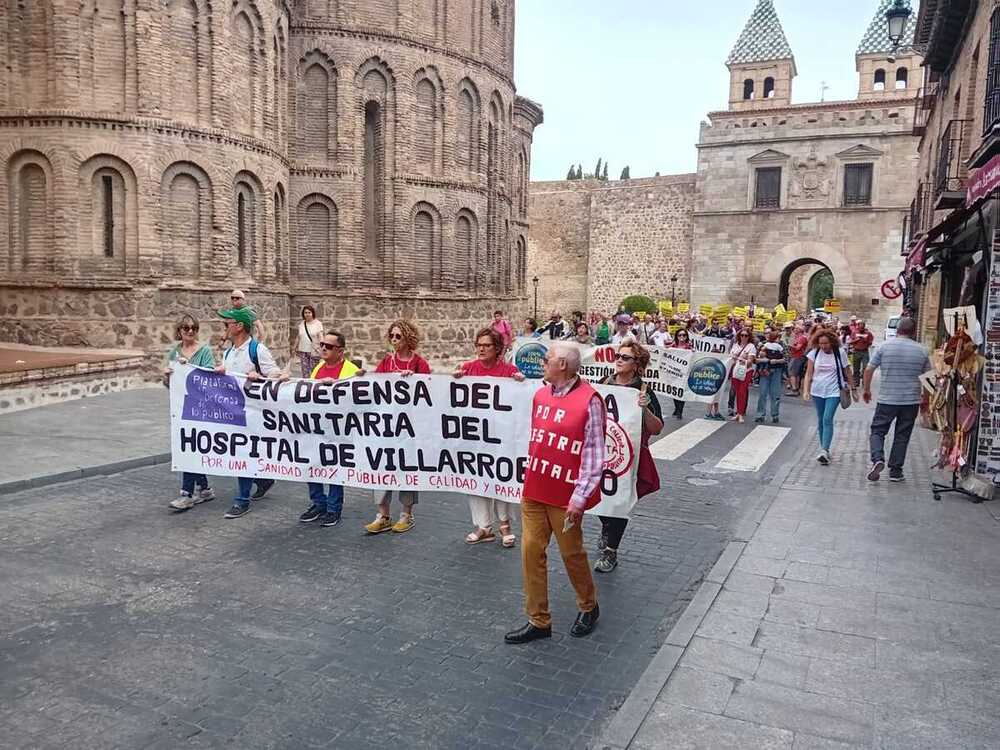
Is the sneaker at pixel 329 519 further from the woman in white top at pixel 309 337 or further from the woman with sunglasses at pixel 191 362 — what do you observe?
the woman in white top at pixel 309 337

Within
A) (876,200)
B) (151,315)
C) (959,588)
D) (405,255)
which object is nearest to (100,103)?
(151,315)

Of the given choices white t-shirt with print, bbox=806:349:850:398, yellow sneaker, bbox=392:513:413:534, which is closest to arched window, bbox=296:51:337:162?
white t-shirt with print, bbox=806:349:850:398

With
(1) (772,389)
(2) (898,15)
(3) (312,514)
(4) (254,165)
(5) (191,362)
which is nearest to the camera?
(3) (312,514)

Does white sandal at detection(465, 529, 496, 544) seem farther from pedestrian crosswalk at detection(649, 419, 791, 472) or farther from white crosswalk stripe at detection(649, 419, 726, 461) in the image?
pedestrian crosswalk at detection(649, 419, 791, 472)

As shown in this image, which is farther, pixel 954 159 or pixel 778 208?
pixel 778 208

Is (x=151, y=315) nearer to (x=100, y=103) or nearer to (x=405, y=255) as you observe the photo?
(x=100, y=103)

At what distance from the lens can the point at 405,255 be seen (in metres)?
26.3

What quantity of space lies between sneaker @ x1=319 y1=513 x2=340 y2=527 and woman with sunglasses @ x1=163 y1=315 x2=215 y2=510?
58.5 inches

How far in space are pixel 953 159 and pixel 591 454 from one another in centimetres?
1532

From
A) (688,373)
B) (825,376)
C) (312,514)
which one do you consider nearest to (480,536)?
(312,514)

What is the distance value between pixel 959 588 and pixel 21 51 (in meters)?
20.9

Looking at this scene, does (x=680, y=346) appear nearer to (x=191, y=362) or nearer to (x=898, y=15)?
(x=898, y=15)

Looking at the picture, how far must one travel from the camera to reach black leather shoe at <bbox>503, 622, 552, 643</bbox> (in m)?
5.16

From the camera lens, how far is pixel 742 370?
50.1 ft
